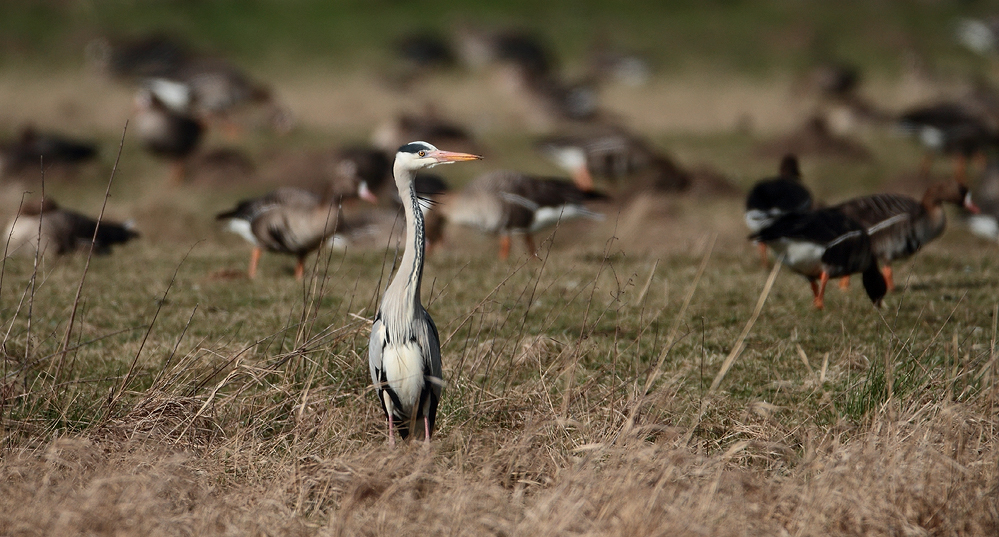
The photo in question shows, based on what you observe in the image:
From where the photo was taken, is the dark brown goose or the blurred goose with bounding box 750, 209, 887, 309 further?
the dark brown goose

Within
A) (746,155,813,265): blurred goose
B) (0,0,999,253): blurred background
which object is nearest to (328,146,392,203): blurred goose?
(0,0,999,253): blurred background

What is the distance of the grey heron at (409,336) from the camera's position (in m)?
4.77

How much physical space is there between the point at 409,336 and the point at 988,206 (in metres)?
11.8

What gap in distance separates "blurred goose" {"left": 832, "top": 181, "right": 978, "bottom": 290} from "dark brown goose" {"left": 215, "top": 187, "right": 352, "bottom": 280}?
501 cm

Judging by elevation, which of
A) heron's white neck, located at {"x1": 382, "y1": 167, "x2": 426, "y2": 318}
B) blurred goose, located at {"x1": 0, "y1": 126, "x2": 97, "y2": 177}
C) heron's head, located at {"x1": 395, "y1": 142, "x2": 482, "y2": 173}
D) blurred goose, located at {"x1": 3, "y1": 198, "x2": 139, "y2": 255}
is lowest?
blurred goose, located at {"x1": 0, "y1": 126, "x2": 97, "y2": 177}

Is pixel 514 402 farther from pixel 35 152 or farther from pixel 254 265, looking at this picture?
pixel 35 152

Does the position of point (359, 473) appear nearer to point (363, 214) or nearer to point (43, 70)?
point (363, 214)

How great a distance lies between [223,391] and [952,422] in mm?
4324

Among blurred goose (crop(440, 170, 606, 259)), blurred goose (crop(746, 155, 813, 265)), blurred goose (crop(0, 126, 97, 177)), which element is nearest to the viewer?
blurred goose (crop(746, 155, 813, 265))

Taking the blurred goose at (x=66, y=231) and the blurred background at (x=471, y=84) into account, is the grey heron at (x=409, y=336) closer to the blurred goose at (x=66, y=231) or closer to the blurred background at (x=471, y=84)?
the blurred goose at (x=66, y=231)

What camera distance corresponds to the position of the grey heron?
4.77m

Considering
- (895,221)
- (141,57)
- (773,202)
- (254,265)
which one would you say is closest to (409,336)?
(254,265)

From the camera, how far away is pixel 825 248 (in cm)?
757

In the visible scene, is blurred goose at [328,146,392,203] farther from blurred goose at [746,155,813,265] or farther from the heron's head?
the heron's head
